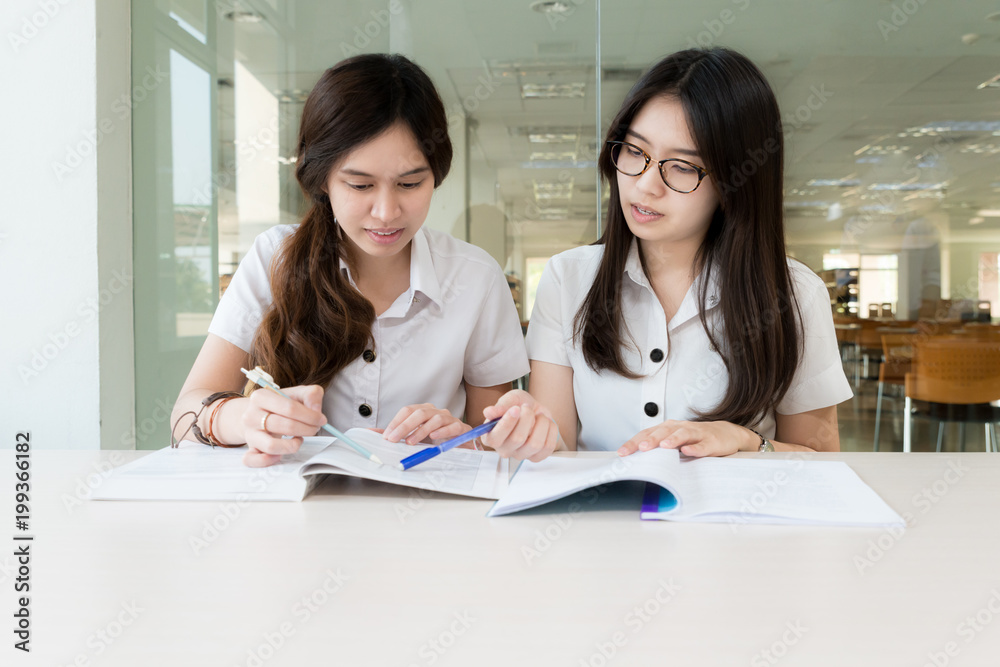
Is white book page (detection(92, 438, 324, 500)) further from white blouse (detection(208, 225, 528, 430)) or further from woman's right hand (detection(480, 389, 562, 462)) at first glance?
white blouse (detection(208, 225, 528, 430))

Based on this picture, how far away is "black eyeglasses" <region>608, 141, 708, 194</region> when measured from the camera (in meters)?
1.24

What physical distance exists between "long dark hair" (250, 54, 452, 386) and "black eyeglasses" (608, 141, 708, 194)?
12.8 inches

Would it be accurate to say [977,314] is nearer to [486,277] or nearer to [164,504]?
[486,277]

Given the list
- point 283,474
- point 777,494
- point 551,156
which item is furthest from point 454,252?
point 551,156

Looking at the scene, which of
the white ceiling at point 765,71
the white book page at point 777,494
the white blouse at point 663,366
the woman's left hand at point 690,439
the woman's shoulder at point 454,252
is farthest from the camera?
the white ceiling at point 765,71

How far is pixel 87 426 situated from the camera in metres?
2.29

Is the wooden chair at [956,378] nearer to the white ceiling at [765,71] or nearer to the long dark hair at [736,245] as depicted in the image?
the white ceiling at [765,71]

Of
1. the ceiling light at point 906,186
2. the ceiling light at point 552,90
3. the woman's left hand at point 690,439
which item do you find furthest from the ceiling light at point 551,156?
the woman's left hand at point 690,439

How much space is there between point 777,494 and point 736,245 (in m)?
0.61

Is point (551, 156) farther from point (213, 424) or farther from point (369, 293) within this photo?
point (213, 424)

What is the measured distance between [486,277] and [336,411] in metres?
0.38

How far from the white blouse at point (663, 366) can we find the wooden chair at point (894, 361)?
1.89m

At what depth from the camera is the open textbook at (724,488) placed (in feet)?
2.43

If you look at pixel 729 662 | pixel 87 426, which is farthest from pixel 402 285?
pixel 87 426
